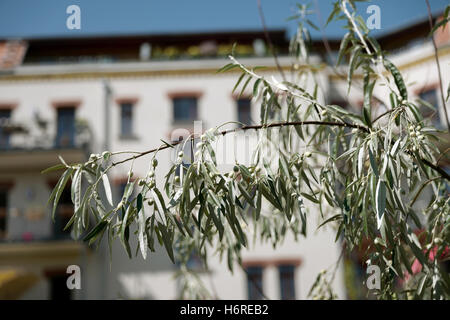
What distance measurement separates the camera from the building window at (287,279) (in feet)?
47.3

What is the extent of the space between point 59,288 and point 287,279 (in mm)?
5644

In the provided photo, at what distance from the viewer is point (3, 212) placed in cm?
1519

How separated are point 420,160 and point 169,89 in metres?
13.0

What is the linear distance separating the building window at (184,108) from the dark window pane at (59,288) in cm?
501

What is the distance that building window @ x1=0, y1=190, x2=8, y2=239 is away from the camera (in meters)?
15.0

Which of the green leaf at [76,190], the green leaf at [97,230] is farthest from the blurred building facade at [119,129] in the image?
the green leaf at [97,230]

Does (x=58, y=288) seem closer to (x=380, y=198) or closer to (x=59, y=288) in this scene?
(x=59, y=288)

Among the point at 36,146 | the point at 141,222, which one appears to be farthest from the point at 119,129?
the point at 141,222

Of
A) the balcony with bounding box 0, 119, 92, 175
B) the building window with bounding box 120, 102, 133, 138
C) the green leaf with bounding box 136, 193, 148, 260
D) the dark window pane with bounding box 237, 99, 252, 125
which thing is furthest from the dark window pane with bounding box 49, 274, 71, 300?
the green leaf with bounding box 136, 193, 148, 260
